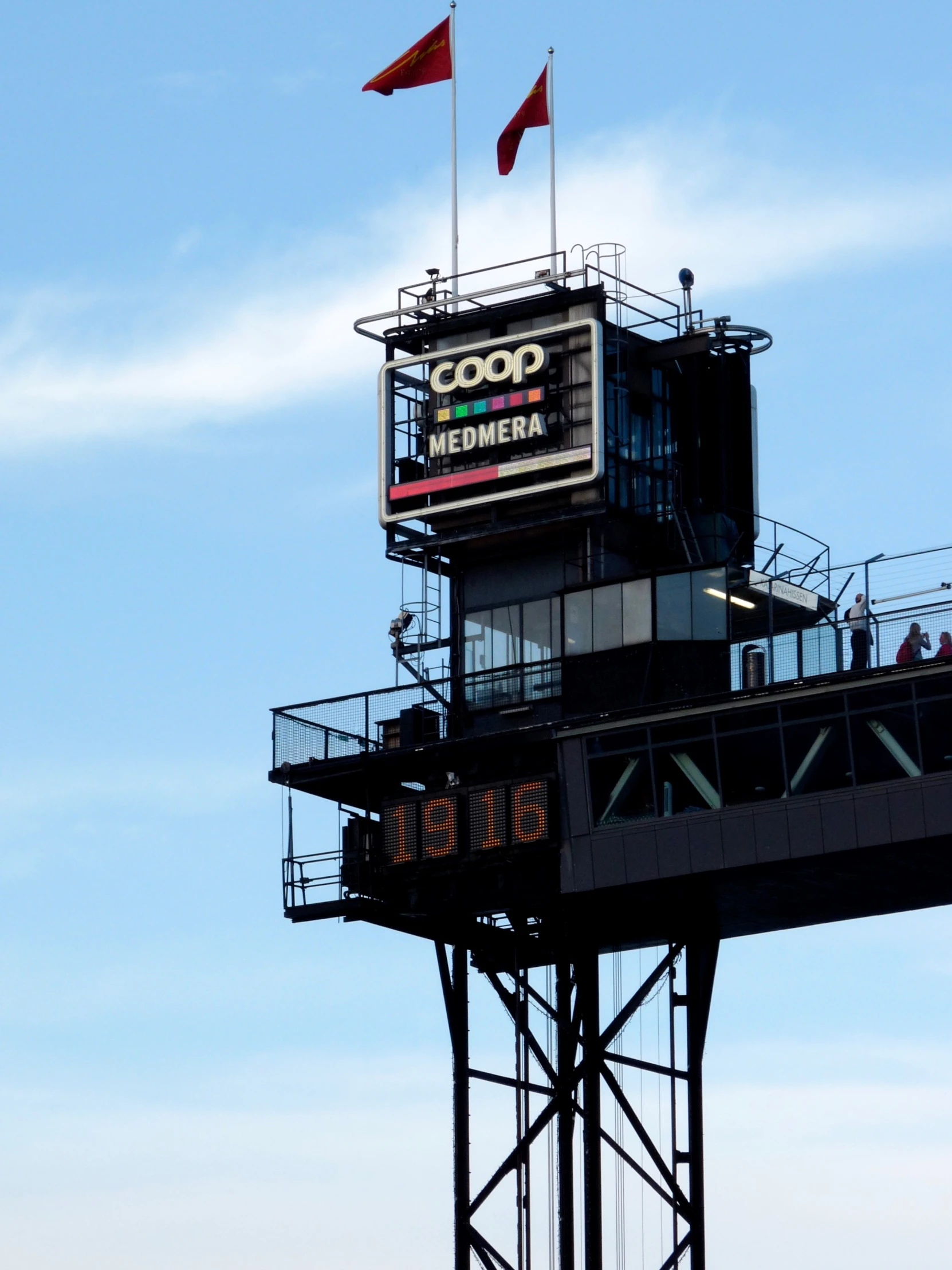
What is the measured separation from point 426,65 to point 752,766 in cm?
2463

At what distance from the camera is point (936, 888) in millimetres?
105875

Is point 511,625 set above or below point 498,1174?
above

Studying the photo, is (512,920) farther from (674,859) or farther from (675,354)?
(675,354)

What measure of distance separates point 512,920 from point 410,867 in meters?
3.26

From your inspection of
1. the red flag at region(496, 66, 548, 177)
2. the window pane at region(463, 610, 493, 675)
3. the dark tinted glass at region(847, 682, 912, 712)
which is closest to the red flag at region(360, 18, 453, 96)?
the red flag at region(496, 66, 548, 177)

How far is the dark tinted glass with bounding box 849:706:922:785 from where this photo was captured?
102688 mm

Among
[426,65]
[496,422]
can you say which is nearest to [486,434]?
[496,422]

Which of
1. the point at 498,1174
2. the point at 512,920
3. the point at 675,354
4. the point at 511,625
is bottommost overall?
the point at 498,1174

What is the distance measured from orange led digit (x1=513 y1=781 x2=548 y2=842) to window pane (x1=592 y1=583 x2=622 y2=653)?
13.6 ft

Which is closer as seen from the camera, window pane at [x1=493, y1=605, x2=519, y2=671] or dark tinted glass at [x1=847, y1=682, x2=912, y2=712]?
dark tinted glass at [x1=847, y1=682, x2=912, y2=712]

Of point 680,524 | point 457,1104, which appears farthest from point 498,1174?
point 680,524

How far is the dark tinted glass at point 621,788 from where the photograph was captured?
107 m

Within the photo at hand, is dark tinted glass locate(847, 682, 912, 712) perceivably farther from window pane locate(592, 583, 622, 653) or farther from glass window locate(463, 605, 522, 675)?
glass window locate(463, 605, 522, 675)

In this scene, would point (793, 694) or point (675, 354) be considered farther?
point (675, 354)
